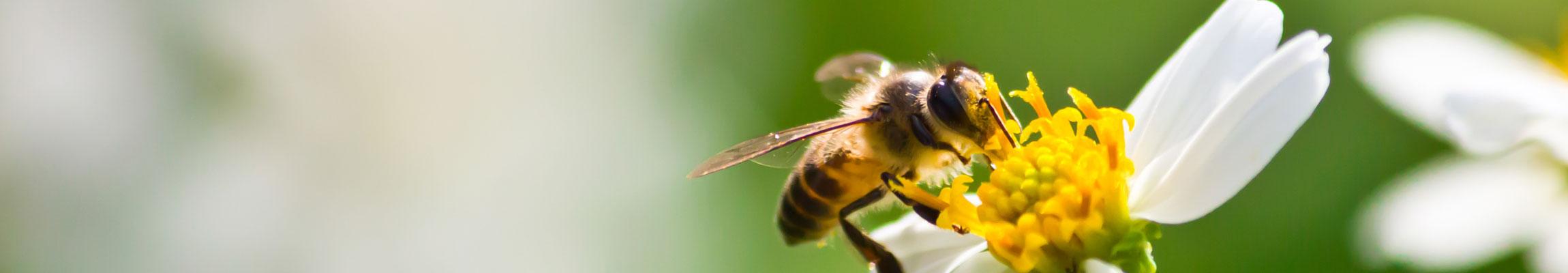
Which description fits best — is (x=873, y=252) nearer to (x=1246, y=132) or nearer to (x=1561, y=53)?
(x=1246, y=132)

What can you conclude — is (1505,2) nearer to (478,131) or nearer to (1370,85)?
(1370,85)

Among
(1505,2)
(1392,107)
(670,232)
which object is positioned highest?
(1505,2)

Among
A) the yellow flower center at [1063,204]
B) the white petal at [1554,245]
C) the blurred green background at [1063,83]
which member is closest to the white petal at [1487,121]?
the white petal at [1554,245]

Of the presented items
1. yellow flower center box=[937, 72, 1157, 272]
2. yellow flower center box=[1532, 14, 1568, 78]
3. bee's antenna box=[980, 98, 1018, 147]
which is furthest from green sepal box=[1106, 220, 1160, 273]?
yellow flower center box=[1532, 14, 1568, 78]

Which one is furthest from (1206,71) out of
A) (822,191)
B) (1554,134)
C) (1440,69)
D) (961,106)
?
(1440,69)

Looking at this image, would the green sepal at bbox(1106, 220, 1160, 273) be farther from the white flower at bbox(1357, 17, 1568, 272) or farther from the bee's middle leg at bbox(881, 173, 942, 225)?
the white flower at bbox(1357, 17, 1568, 272)

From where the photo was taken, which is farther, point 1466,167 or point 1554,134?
point 1466,167

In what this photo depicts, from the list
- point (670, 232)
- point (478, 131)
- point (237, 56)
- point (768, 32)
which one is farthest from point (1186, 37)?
point (237, 56)
